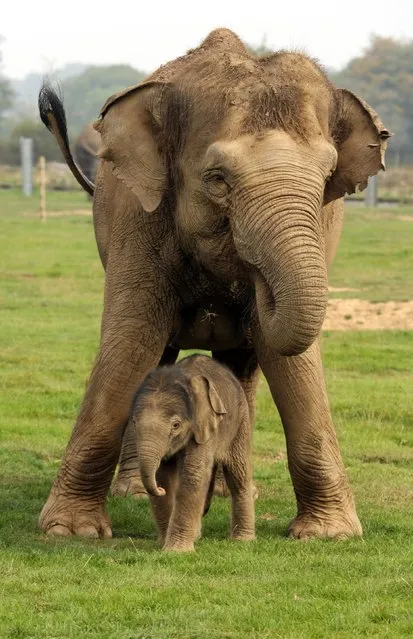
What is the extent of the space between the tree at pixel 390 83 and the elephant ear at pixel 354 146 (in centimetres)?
6930

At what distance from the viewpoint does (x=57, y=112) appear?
9.98m

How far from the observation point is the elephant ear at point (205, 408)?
788cm

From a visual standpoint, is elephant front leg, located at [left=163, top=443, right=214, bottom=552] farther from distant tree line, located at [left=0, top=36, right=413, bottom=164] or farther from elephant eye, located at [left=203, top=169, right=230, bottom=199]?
distant tree line, located at [left=0, top=36, right=413, bottom=164]

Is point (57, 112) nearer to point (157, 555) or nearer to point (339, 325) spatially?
point (157, 555)

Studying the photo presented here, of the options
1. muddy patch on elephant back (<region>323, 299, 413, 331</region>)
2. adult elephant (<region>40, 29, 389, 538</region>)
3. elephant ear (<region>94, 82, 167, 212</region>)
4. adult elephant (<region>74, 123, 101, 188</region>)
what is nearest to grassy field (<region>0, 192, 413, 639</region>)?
adult elephant (<region>40, 29, 389, 538</region>)

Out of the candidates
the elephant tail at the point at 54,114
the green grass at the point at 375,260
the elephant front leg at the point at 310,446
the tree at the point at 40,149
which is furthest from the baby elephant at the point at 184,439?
the tree at the point at 40,149

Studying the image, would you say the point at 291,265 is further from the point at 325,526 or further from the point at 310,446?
the point at 325,526

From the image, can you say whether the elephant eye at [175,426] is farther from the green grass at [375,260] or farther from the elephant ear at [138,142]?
the green grass at [375,260]

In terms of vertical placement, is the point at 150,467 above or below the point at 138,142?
below

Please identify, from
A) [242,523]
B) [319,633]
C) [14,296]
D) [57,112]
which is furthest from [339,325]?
[319,633]

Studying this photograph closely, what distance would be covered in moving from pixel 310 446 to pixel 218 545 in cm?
94

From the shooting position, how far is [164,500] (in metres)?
8.11

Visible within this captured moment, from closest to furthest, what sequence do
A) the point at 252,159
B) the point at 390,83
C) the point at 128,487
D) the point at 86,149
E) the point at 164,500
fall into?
the point at 252,159 → the point at 164,500 → the point at 128,487 → the point at 86,149 → the point at 390,83

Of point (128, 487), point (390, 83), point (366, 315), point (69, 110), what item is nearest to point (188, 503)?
point (128, 487)
